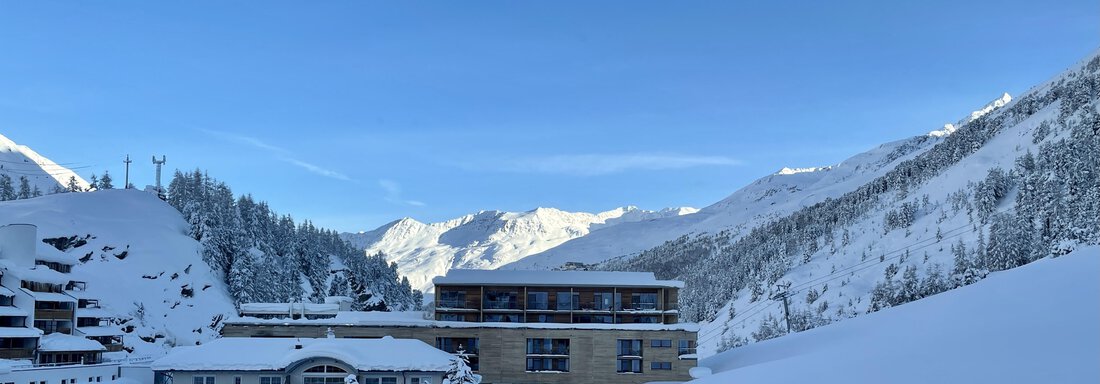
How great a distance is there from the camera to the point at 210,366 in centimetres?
6159

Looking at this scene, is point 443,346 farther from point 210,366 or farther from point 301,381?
point 210,366

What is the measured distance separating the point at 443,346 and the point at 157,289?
69139mm

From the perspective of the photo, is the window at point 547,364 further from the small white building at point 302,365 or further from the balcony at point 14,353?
the balcony at point 14,353

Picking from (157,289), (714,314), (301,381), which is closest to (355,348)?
(301,381)

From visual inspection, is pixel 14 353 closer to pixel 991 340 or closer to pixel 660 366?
pixel 660 366

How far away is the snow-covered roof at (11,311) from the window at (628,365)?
56.7 m

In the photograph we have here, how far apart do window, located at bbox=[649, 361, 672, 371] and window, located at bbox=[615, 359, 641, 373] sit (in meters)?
1.10

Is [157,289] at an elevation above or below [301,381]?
above

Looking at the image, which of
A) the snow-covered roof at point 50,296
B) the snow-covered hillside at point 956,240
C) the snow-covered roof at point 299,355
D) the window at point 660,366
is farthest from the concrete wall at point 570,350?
the snow-covered hillside at point 956,240

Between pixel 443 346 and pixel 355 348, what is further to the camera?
pixel 443 346

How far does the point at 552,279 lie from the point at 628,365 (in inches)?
410

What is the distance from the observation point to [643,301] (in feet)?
250

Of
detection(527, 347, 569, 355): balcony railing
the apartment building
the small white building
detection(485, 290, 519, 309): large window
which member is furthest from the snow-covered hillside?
the small white building

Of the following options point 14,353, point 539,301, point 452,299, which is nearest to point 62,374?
point 14,353
